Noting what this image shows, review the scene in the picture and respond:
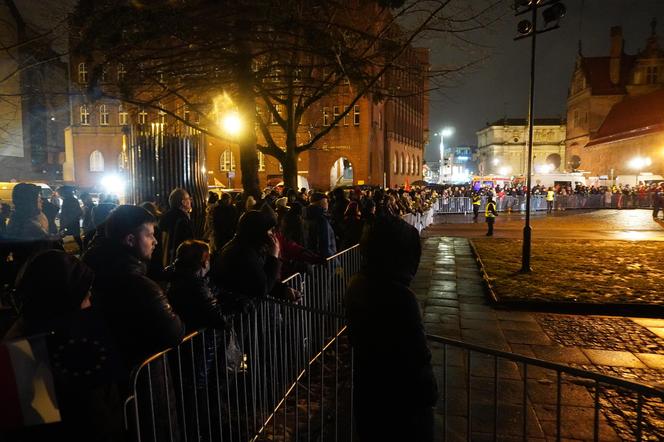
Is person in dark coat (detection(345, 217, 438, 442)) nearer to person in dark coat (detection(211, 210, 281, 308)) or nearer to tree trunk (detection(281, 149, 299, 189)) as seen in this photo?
person in dark coat (detection(211, 210, 281, 308))

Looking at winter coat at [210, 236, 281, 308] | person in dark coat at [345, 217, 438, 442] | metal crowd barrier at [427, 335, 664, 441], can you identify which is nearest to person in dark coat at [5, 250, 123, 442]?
person in dark coat at [345, 217, 438, 442]

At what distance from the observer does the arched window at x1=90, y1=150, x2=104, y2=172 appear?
150ft

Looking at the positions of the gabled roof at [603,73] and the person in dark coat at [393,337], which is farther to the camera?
the gabled roof at [603,73]

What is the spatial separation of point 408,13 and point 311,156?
111ft

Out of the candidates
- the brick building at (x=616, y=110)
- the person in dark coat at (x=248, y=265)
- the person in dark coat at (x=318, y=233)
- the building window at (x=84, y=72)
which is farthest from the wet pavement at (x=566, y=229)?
the brick building at (x=616, y=110)

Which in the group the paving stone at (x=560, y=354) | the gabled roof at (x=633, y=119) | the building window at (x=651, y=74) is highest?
the building window at (x=651, y=74)

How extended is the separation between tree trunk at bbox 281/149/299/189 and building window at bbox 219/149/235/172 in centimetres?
3184

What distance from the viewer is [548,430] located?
397 cm

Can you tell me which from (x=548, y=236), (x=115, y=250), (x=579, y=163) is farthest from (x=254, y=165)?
(x=579, y=163)

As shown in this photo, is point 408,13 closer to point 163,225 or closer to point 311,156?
point 163,225

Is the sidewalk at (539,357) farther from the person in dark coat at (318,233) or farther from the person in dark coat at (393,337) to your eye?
the person in dark coat at (318,233)

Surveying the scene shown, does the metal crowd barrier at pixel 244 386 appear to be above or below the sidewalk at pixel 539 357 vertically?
above

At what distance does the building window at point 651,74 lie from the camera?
185 feet

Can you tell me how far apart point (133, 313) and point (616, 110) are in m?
68.6
